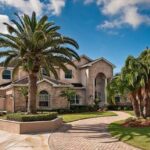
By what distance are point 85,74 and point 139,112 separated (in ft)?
73.5

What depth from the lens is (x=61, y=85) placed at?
149 feet

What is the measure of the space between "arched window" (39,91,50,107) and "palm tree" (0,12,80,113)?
17.0m

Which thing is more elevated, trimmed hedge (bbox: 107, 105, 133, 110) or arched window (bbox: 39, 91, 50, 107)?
arched window (bbox: 39, 91, 50, 107)

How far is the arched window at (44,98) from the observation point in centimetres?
4497

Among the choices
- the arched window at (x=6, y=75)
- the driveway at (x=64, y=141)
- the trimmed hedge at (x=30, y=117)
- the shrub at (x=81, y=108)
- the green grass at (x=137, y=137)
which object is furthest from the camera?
the arched window at (x=6, y=75)

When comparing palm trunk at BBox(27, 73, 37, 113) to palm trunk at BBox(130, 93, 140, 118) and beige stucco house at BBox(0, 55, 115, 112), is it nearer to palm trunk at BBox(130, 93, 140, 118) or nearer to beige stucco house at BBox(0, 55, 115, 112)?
palm trunk at BBox(130, 93, 140, 118)

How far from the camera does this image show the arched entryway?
51.6 metres

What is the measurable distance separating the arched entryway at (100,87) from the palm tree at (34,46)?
2378cm

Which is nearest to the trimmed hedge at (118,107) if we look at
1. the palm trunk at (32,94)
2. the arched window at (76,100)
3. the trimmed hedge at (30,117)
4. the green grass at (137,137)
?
the arched window at (76,100)

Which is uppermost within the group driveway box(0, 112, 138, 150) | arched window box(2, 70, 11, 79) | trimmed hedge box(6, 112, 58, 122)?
arched window box(2, 70, 11, 79)

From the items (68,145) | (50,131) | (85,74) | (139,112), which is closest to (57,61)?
(50,131)

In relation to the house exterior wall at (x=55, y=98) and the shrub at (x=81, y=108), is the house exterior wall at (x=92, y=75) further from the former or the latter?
the house exterior wall at (x=55, y=98)

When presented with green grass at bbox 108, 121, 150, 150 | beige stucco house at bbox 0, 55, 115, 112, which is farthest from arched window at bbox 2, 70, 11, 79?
green grass at bbox 108, 121, 150, 150

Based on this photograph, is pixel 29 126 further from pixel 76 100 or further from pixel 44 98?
pixel 76 100
